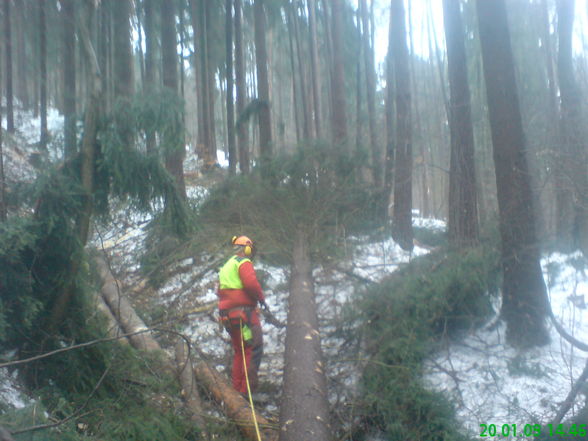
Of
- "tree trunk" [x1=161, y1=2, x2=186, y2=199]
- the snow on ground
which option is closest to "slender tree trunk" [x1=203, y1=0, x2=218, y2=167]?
"tree trunk" [x1=161, y1=2, x2=186, y2=199]

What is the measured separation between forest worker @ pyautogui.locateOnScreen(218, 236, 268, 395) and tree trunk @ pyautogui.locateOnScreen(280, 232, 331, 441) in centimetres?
44

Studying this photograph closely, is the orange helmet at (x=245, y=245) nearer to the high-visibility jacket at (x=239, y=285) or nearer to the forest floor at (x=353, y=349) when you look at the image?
the high-visibility jacket at (x=239, y=285)

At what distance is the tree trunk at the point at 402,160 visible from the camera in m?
11.4

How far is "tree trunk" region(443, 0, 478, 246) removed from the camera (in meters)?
8.27

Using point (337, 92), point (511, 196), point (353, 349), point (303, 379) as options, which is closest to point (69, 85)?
point (337, 92)

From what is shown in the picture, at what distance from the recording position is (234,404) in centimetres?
520

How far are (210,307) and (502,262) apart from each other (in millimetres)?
4181

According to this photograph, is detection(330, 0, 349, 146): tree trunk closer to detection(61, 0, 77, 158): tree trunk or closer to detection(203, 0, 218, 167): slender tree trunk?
detection(203, 0, 218, 167): slender tree trunk

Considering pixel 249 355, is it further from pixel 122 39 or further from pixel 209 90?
pixel 209 90

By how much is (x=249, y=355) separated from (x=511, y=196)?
3.67 meters

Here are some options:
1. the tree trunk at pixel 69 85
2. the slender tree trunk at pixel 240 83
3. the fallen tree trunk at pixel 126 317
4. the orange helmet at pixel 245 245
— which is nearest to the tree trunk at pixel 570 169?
the orange helmet at pixel 245 245

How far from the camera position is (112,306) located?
7055mm

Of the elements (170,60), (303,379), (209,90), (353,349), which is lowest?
(303,379)

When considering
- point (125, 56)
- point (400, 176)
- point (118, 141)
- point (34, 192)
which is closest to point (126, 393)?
point (34, 192)
